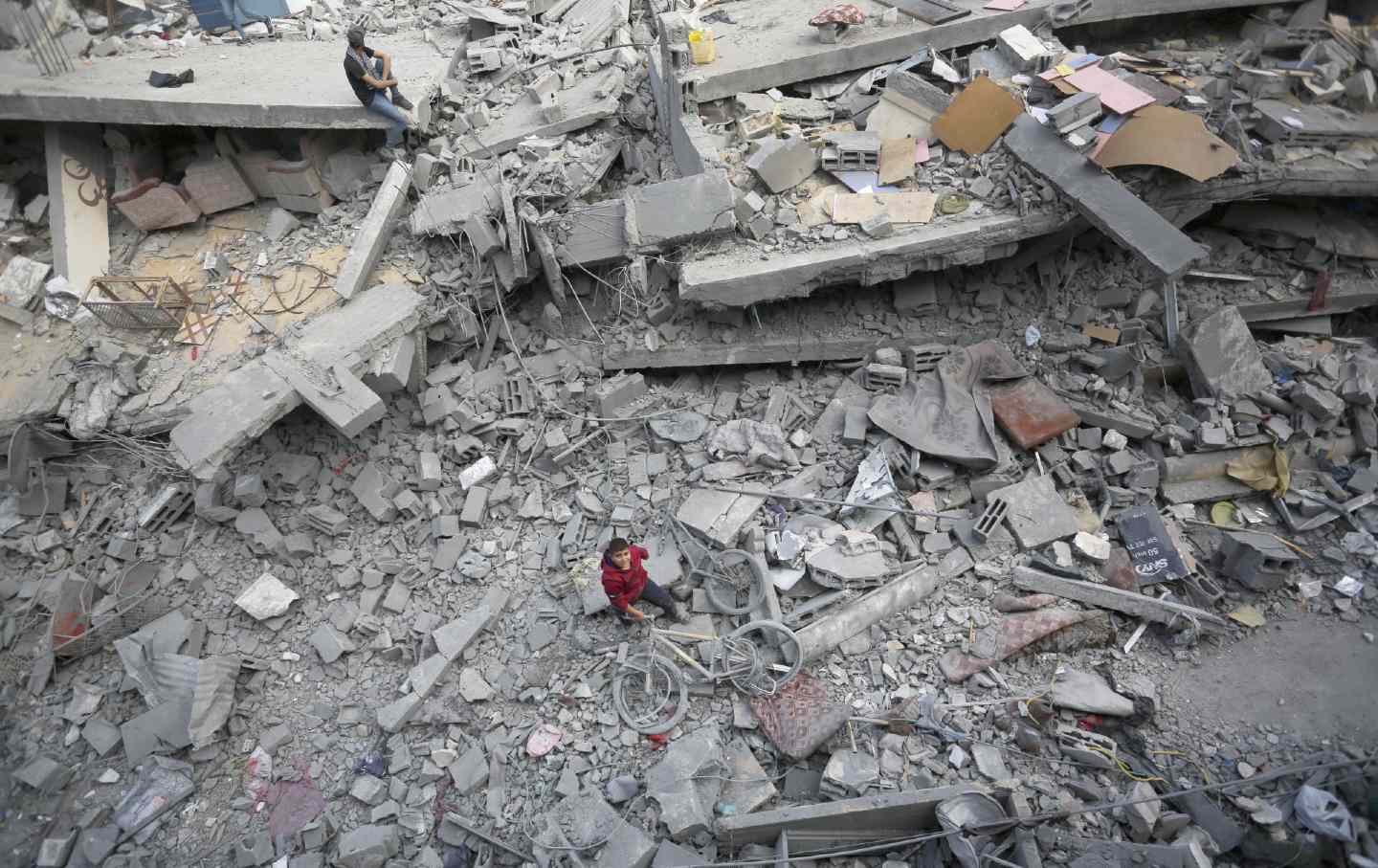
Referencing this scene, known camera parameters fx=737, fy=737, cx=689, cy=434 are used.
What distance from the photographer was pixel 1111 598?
5484mm

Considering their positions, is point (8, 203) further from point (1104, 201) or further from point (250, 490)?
point (1104, 201)

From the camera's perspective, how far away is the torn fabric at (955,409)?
6.12 m

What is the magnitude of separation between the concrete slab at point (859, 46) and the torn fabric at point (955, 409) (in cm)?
337

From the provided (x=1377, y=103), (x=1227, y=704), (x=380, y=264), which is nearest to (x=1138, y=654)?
(x=1227, y=704)

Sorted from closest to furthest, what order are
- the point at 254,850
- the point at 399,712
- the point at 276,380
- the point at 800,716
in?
the point at 800,716 < the point at 254,850 < the point at 399,712 < the point at 276,380

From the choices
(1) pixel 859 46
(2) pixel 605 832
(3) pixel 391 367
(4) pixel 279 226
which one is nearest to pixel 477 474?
(3) pixel 391 367

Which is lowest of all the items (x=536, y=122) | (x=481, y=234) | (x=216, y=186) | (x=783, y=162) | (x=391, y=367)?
(x=391, y=367)

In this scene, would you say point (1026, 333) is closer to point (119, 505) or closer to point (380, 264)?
point (380, 264)

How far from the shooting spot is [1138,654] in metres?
5.39

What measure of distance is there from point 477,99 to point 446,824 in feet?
24.1

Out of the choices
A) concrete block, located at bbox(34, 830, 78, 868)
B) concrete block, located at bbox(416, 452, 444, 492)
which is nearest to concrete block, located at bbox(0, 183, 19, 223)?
concrete block, located at bbox(416, 452, 444, 492)

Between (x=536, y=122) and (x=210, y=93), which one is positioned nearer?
(x=210, y=93)

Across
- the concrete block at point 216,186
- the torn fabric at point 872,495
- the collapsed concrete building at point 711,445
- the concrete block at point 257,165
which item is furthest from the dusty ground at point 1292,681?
the concrete block at point 216,186

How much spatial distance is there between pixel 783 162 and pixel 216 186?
19.3 feet
